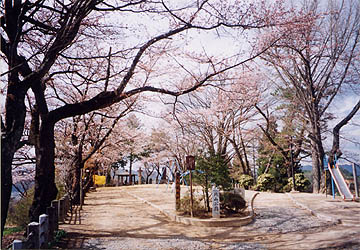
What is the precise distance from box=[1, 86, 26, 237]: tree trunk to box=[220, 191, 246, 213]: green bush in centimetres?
547

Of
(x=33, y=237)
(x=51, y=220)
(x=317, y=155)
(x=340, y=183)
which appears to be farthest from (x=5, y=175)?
(x=317, y=155)

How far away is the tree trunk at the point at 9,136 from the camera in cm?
407

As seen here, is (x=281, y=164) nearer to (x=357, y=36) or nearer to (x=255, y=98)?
(x=255, y=98)

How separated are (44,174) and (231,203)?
16.1 ft

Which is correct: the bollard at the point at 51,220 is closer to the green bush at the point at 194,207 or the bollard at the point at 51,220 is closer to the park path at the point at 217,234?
the park path at the point at 217,234

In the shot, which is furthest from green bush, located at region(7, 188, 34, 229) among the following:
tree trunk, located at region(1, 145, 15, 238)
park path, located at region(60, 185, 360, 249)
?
tree trunk, located at region(1, 145, 15, 238)

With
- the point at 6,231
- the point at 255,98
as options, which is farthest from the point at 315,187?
the point at 6,231

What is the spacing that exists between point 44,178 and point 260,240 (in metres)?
4.57

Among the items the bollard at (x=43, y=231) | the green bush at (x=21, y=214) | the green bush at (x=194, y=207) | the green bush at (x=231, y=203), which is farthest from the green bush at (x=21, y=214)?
the green bush at (x=231, y=203)

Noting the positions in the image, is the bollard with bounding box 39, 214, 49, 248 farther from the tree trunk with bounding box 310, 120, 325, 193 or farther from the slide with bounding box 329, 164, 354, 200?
the tree trunk with bounding box 310, 120, 325, 193

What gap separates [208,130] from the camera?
17578 millimetres

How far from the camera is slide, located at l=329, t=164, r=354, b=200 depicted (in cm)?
1014

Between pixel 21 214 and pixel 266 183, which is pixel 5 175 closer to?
pixel 21 214

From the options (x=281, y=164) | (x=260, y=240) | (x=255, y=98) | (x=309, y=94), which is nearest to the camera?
(x=260, y=240)
